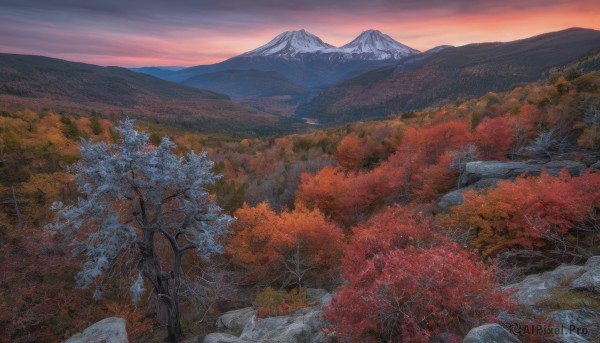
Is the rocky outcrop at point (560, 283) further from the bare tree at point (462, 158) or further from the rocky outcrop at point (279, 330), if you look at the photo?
the bare tree at point (462, 158)

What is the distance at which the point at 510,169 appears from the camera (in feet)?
104

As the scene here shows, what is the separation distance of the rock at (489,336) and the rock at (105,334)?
1471 centimetres

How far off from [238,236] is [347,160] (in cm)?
3509

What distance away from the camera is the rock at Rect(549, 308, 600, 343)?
29.2 ft

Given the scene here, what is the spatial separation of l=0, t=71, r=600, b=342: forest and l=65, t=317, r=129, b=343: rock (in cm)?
186

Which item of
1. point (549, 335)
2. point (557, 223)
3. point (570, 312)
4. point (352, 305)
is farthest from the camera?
point (557, 223)

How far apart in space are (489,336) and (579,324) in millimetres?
3782

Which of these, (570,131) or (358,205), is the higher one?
(570,131)

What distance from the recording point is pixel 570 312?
10.3m

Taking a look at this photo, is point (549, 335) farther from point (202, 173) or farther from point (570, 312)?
point (202, 173)

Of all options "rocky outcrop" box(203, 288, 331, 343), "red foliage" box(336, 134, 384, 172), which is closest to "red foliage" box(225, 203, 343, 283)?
"rocky outcrop" box(203, 288, 331, 343)

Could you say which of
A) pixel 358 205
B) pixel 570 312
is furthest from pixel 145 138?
pixel 358 205

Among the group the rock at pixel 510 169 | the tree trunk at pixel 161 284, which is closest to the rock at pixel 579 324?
the tree trunk at pixel 161 284

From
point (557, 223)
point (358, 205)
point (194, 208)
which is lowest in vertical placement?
point (358, 205)
